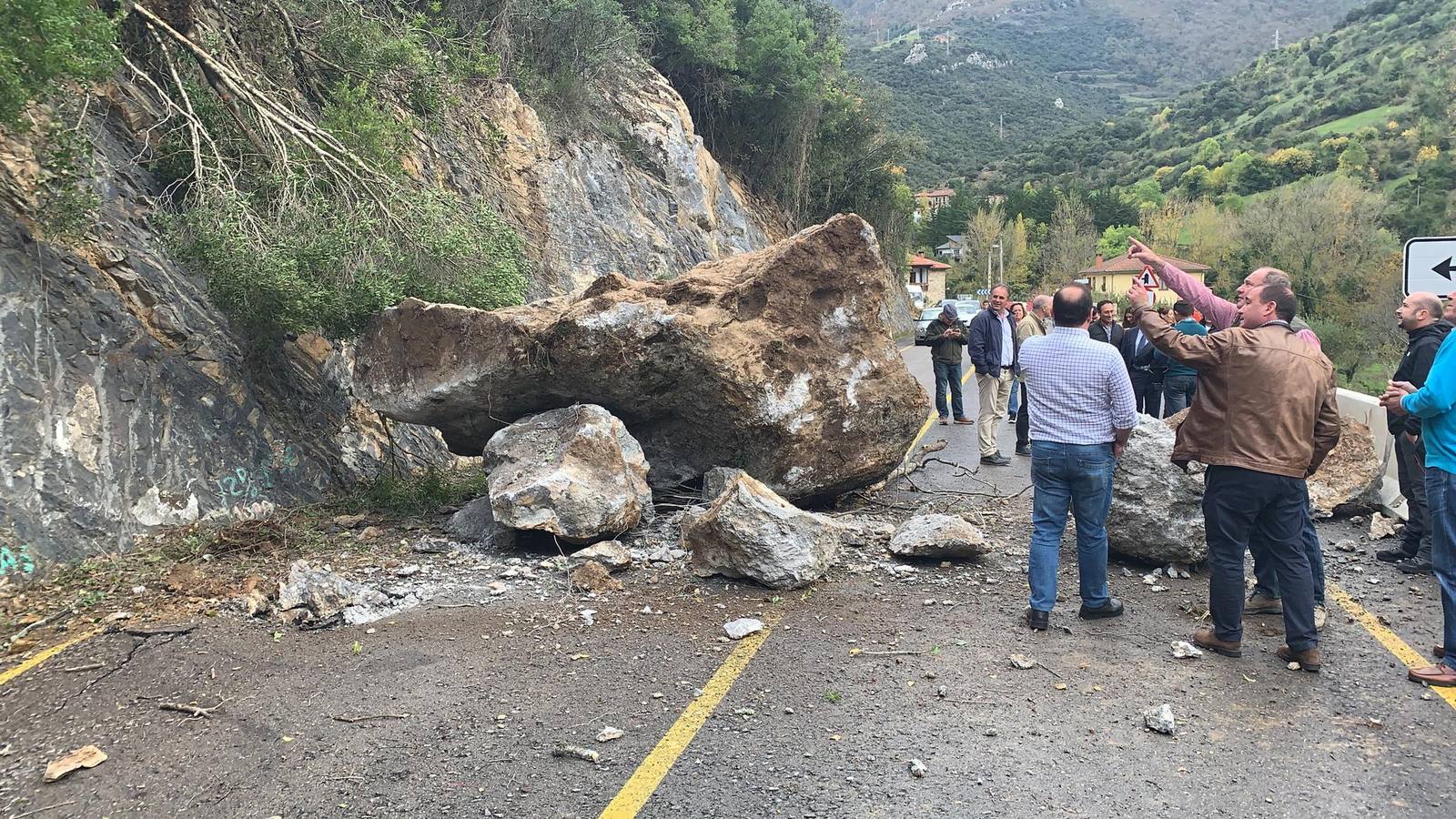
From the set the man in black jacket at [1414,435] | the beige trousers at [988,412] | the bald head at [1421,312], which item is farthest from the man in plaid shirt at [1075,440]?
the beige trousers at [988,412]

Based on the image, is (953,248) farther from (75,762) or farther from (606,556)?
(75,762)

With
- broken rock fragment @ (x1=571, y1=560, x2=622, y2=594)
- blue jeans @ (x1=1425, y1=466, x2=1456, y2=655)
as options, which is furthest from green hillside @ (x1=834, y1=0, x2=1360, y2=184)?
blue jeans @ (x1=1425, y1=466, x2=1456, y2=655)

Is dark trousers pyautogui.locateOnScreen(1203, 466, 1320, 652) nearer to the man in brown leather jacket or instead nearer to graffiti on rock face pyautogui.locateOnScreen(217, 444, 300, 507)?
the man in brown leather jacket

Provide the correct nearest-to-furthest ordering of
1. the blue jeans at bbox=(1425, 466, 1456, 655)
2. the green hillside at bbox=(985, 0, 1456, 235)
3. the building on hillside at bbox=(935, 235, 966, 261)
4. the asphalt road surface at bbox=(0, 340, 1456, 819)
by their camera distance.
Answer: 1. the asphalt road surface at bbox=(0, 340, 1456, 819)
2. the blue jeans at bbox=(1425, 466, 1456, 655)
3. the green hillside at bbox=(985, 0, 1456, 235)
4. the building on hillside at bbox=(935, 235, 966, 261)

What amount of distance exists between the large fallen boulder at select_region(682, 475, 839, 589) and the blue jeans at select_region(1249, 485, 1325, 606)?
251cm

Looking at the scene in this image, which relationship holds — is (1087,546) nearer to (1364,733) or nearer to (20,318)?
(1364,733)

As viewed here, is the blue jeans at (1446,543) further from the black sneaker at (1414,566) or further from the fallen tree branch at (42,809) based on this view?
the fallen tree branch at (42,809)

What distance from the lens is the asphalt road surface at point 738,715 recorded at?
11.2 ft

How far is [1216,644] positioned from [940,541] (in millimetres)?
1891

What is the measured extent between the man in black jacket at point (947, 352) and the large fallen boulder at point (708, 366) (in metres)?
4.69

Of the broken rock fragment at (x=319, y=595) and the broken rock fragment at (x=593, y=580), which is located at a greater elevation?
the broken rock fragment at (x=319, y=595)

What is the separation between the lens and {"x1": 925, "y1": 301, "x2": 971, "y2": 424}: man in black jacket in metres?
12.6

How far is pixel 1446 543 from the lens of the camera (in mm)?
4438

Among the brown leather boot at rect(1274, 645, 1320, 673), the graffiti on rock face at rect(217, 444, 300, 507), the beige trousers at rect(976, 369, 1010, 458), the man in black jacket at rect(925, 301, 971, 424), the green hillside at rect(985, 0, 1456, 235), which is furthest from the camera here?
the green hillside at rect(985, 0, 1456, 235)
